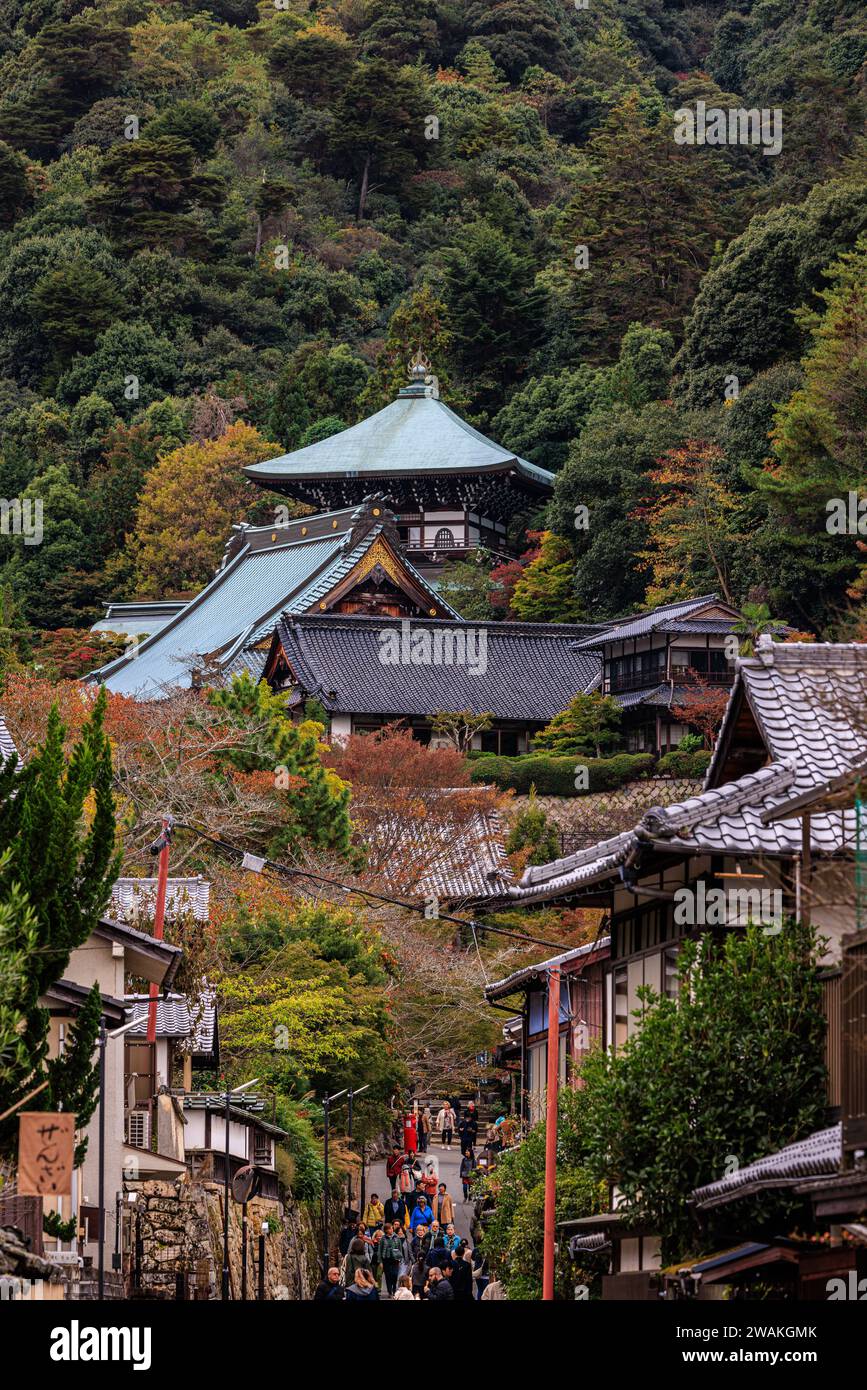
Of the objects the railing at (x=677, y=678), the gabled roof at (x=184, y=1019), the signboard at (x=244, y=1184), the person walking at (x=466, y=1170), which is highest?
the railing at (x=677, y=678)

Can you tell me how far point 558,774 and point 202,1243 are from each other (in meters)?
30.3

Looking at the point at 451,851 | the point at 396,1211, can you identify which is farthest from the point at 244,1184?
the point at 451,851

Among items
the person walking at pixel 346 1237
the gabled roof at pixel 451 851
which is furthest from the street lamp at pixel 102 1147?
the gabled roof at pixel 451 851

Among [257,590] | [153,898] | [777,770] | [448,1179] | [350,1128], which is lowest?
[448,1179]

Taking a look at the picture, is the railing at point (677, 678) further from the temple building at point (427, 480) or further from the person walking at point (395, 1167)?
the person walking at point (395, 1167)

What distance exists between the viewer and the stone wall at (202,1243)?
23625 mm

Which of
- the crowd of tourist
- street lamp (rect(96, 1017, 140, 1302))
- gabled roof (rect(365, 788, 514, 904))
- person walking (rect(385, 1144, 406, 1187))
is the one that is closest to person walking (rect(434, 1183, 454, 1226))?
the crowd of tourist

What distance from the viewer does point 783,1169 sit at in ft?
45.0

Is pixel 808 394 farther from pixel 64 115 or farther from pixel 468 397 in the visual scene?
pixel 64 115

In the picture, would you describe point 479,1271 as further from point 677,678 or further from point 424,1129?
point 677,678

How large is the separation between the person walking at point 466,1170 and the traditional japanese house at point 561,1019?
163cm

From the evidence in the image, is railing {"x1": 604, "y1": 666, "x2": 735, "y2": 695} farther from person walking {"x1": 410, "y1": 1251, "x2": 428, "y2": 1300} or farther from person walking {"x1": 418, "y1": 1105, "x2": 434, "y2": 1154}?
person walking {"x1": 410, "y1": 1251, "x2": 428, "y2": 1300}

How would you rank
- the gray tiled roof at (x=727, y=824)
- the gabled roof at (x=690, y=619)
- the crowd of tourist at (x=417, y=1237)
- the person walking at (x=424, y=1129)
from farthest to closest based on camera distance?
the gabled roof at (x=690, y=619)
the person walking at (x=424, y=1129)
the crowd of tourist at (x=417, y=1237)
the gray tiled roof at (x=727, y=824)

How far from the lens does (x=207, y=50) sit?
409 ft
